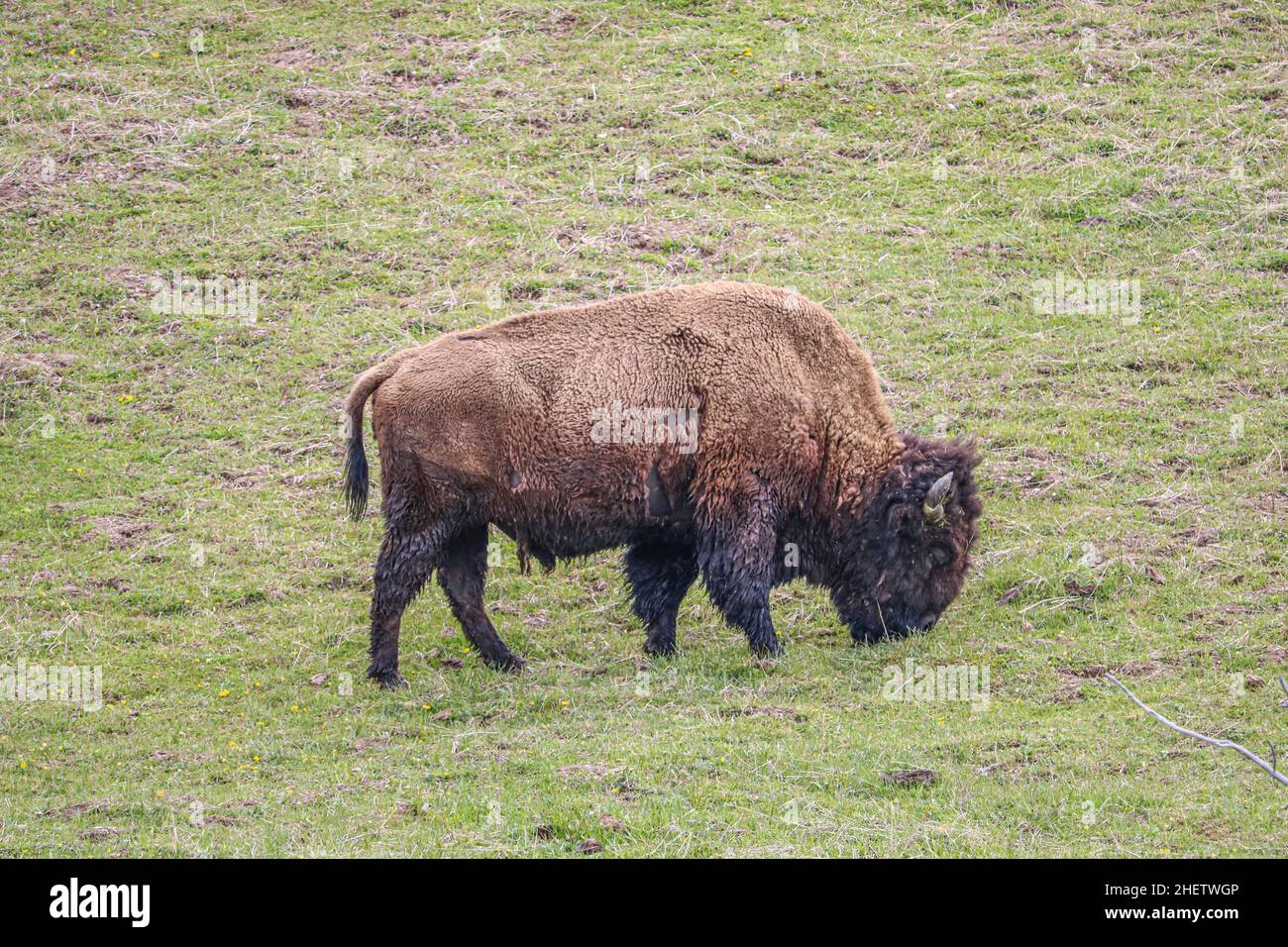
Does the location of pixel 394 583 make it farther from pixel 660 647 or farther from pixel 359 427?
pixel 660 647

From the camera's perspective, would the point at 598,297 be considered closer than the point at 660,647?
No

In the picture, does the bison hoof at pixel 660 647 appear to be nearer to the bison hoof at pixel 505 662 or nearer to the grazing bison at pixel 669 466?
the grazing bison at pixel 669 466

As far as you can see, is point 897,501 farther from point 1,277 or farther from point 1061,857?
point 1,277

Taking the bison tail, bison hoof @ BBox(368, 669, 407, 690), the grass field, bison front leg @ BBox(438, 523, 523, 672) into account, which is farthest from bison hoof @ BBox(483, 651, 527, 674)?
the bison tail

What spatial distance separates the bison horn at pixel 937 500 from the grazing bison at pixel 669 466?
0.01m

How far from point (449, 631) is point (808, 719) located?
335 cm

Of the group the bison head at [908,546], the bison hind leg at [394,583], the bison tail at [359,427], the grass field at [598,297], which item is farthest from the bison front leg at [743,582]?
the bison tail at [359,427]

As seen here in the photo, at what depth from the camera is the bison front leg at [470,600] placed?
10.3m

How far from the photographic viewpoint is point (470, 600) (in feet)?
33.9

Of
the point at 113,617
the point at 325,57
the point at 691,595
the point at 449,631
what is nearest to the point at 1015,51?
the point at 325,57

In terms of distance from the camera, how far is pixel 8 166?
18.3 m

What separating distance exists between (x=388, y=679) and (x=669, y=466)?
2.37 metres

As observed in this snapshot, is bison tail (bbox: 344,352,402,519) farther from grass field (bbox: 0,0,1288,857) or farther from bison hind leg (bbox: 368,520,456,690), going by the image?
grass field (bbox: 0,0,1288,857)

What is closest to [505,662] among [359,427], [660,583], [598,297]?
[660,583]
